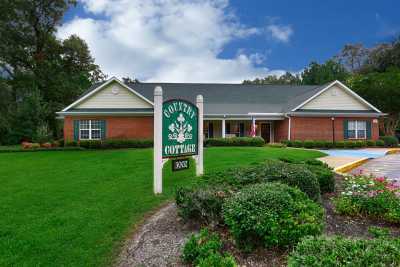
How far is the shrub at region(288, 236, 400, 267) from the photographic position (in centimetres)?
235

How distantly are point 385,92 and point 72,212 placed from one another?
3081cm

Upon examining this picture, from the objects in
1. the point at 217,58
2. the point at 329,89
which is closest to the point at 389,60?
the point at 329,89

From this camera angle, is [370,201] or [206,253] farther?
[370,201]

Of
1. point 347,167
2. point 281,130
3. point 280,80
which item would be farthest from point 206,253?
point 280,80

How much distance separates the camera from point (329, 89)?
77.4ft

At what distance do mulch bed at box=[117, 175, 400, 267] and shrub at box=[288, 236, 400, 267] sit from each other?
2.35 feet

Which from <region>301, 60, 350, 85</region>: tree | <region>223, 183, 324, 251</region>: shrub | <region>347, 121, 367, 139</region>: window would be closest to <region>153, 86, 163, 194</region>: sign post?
<region>223, 183, 324, 251</region>: shrub

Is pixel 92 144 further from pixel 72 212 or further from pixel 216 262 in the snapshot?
pixel 216 262

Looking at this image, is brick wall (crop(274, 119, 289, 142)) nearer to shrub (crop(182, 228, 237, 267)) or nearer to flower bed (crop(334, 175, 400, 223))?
flower bed (crop(334, 175, 400, 223))

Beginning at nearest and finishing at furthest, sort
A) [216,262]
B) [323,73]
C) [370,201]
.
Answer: [216,262], [370,201], [323,73]

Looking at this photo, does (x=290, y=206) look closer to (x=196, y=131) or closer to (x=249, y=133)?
(x=196, y=131)

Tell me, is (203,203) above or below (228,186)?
below

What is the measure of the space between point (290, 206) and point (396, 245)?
3.71 feet

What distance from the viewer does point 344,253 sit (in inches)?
96.2
